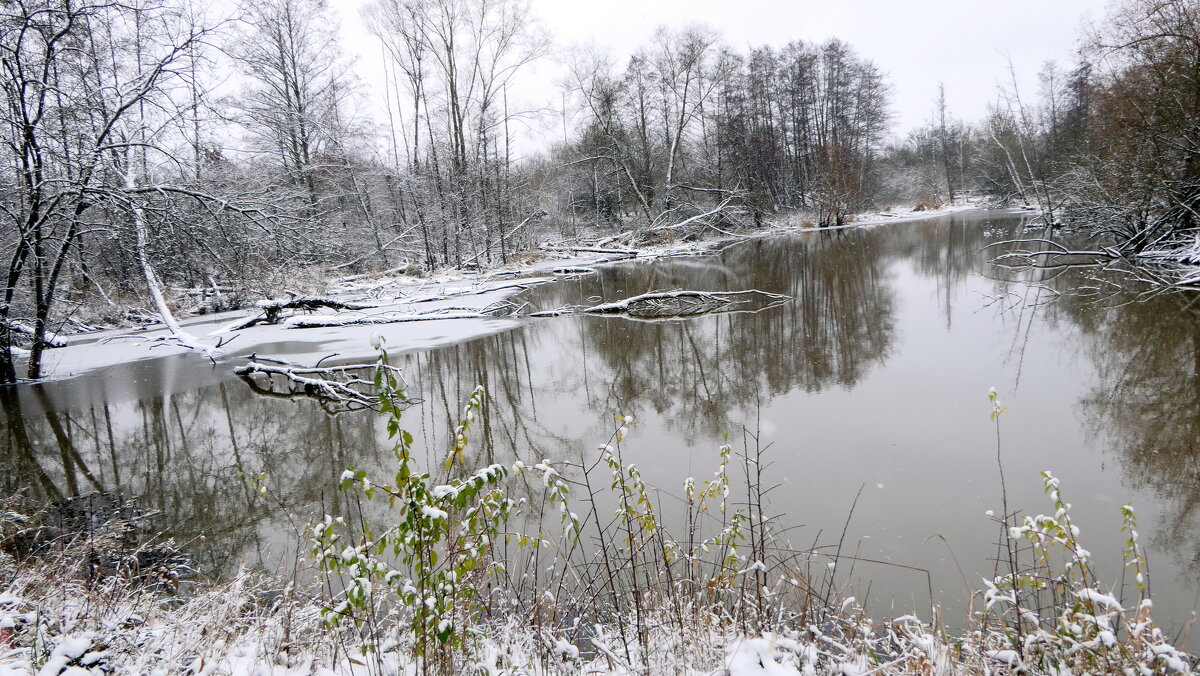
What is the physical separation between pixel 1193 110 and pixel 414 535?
17356 millimetres

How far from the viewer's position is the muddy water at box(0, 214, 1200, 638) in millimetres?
4145

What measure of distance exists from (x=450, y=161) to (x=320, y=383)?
2008 cm

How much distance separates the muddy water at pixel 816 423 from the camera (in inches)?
163

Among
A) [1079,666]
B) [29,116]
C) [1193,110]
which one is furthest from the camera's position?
[1193,110]

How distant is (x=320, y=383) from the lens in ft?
27.3

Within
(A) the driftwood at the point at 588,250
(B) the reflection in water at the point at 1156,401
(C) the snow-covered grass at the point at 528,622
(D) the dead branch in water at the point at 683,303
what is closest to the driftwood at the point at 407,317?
(D) the dead branch in water at the point at 683,303

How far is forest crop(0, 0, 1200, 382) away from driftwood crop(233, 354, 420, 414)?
63.6 inches

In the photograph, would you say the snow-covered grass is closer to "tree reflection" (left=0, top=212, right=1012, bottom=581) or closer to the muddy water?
the muddy water

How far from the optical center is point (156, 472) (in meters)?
6.21

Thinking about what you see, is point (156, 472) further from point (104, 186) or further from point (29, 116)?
point (29, 116)

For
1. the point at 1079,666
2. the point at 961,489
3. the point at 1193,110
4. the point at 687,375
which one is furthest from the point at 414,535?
the point at 1193,110

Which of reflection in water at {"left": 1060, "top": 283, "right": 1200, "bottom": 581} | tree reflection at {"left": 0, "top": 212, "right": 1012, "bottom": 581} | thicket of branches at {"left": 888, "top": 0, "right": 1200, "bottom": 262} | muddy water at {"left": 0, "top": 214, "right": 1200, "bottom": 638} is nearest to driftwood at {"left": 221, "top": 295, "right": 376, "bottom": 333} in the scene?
muddy water at {"left": 0, "top": 214, "right": 1200, "bottom": 638}

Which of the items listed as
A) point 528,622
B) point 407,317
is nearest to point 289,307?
point 407,317

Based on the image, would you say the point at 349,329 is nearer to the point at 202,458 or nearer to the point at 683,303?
the point at 202,458
